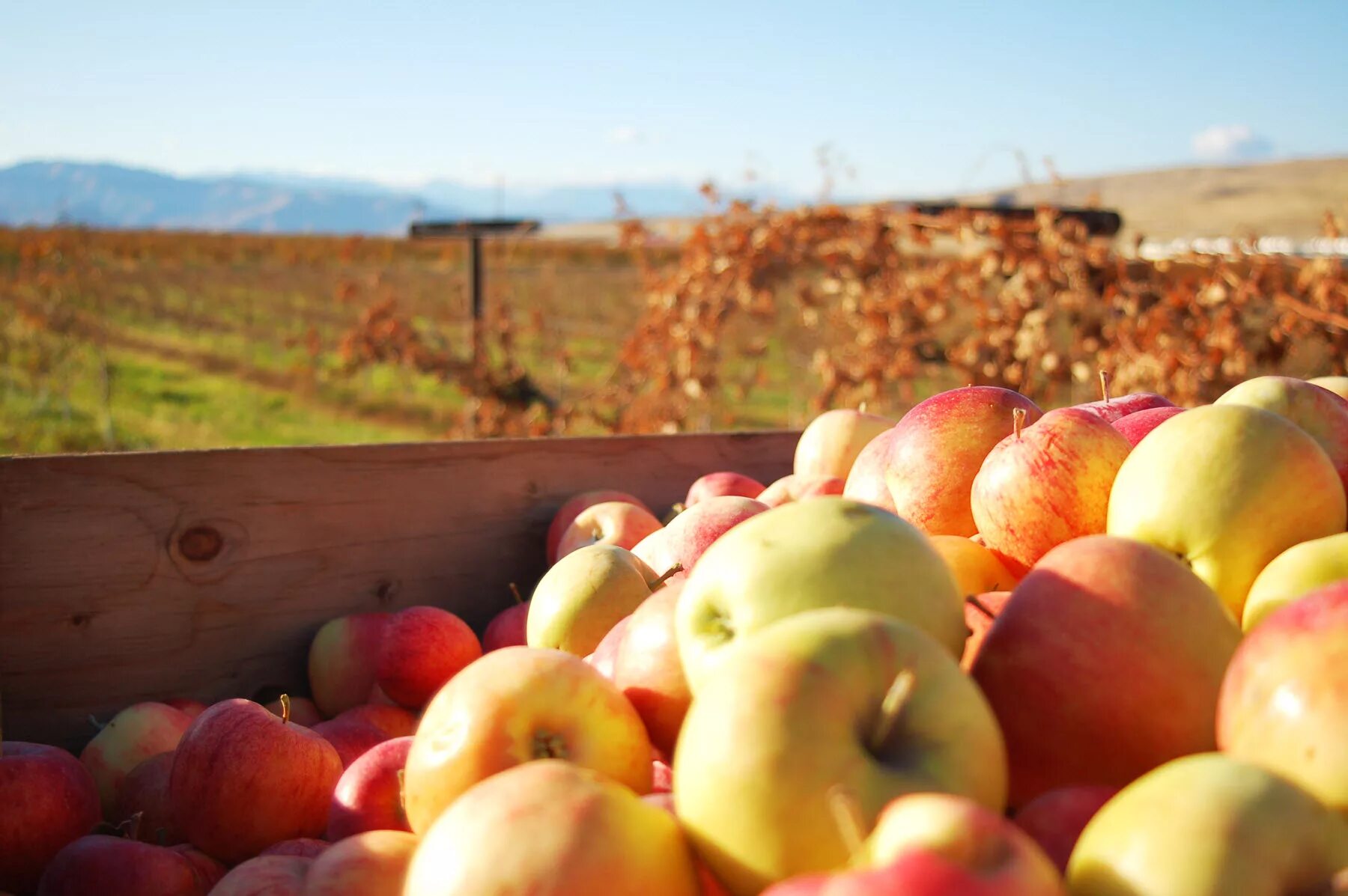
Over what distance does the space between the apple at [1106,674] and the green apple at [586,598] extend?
708mm

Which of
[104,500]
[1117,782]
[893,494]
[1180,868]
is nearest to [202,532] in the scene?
[104,500]

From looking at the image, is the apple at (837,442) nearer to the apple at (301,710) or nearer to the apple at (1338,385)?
the apple at (1338,385)

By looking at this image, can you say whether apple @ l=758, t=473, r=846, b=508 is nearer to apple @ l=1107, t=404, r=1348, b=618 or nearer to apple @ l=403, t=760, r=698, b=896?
apple @ l=1107, t=404, r=1348, b=618

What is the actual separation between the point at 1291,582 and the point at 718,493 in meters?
1.38

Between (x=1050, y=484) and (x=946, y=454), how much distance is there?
31 cm

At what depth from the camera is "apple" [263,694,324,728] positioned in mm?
2230

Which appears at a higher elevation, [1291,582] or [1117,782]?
[1291,582]

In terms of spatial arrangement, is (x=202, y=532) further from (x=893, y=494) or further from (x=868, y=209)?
(x=868, y=209)

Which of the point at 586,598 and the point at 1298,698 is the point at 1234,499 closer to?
the point at 1298,698

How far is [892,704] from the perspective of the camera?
0.84m

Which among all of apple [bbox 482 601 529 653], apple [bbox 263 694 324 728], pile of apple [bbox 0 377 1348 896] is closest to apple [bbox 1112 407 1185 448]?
pile of apple [bbox 0 377 1348 896]

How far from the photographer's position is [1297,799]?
2.66ft

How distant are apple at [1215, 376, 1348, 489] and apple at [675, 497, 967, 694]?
745 mm

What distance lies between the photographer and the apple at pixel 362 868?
112 cm
